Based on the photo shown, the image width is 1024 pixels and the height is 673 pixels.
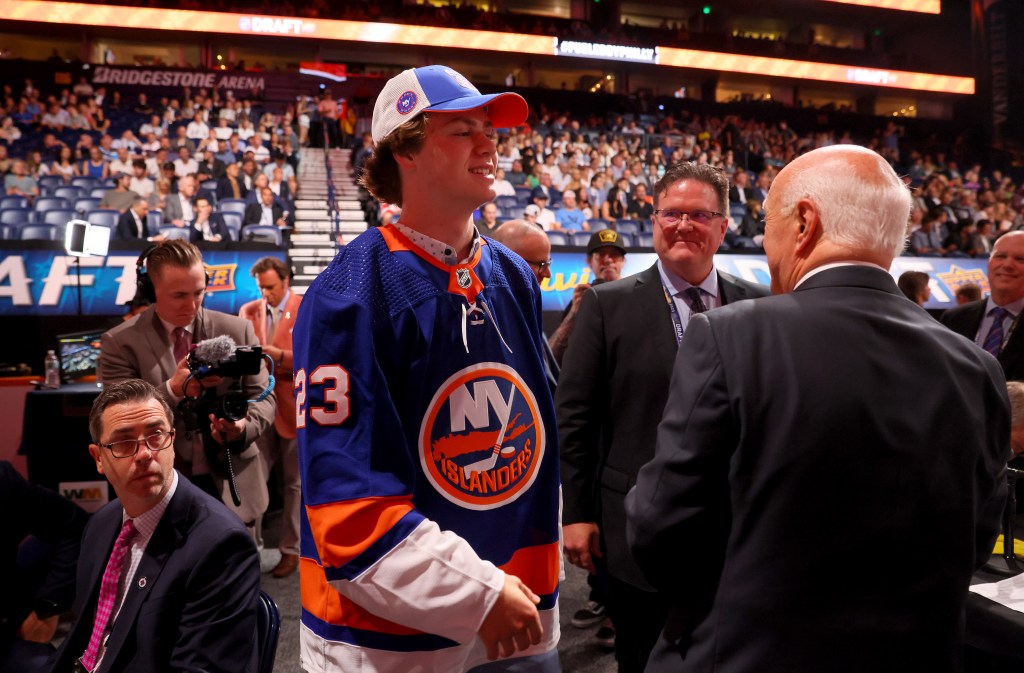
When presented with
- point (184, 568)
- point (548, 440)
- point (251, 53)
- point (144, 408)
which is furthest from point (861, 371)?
point (251, 53)

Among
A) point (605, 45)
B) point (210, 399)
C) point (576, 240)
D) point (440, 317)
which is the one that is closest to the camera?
point (440, 317)

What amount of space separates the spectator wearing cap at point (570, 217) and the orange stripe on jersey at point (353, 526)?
9.88 metres

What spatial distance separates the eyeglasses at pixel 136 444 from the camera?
192 cm

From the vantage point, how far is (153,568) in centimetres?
173

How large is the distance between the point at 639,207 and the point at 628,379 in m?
10.6

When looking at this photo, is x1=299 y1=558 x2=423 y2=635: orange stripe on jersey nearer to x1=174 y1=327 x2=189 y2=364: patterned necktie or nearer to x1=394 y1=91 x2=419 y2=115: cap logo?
x1=394 y1=91 x2=419 y2=115: cap logo

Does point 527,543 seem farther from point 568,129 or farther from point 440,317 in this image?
point 568,129

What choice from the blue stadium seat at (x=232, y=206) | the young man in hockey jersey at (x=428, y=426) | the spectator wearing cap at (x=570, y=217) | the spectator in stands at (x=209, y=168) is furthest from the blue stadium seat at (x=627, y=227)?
the young man in hockey jersey at (x=428, y=426)

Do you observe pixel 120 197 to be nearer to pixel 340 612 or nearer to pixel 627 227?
pixel 627 227

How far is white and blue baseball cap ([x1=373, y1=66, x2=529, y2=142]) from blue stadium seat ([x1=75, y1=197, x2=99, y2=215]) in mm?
10187

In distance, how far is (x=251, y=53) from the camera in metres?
Answer: 20.5

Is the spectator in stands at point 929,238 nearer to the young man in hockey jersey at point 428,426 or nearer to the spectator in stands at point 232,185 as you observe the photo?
the spectator in stands at point 232,185

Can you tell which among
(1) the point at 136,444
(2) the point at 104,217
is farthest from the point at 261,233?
(1) the point at 136,444

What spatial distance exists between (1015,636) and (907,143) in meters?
23.0
